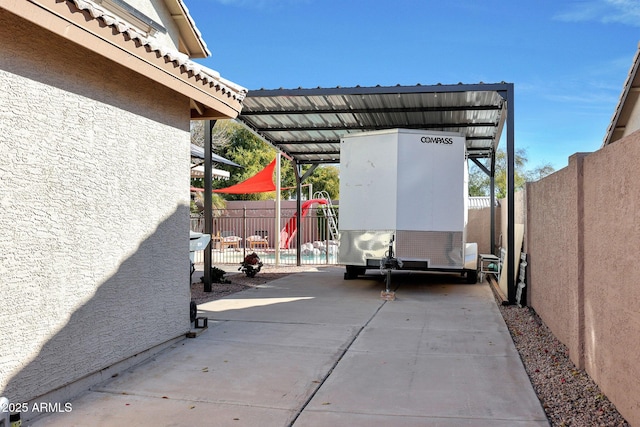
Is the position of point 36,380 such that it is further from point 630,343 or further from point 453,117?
point 453,117

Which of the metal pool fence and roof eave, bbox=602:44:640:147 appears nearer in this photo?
roof eave, bbox=602:44:640:147

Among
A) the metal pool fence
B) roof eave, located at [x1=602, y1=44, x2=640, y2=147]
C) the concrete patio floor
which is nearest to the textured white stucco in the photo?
the concrete patio floor

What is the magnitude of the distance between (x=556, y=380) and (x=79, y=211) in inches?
181

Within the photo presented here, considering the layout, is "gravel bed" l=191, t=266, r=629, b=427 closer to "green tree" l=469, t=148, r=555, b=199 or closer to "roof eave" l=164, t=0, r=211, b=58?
"roof eave" l=164, t=0, r=211, b=58

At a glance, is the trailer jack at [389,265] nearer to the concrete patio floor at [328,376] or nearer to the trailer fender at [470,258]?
the concrete patio floor at [328,376]

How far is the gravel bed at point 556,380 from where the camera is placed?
171 inches

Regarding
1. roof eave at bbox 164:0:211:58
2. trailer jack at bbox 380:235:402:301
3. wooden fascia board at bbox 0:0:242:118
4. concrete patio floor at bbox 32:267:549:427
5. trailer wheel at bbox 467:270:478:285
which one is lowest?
concrete patio floor at bbox 32:267:549:427

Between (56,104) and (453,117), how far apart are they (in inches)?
389

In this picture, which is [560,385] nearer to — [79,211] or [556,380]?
[556,380]

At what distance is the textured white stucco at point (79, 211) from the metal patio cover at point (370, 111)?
16.5 feet

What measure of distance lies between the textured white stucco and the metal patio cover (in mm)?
5028

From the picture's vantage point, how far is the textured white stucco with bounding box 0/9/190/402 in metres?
4.18

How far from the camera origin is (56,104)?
15.2 feet

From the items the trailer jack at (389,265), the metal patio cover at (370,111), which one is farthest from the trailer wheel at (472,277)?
the metal patio cover at (370,111)
